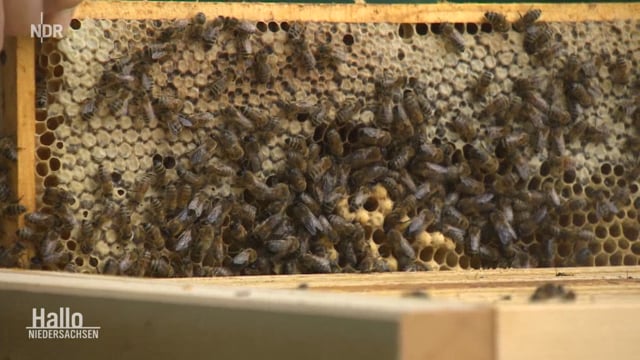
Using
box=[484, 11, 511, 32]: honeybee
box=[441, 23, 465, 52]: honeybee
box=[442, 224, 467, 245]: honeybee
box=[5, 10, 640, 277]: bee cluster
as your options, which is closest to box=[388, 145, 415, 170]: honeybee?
box=[5, 10, 640, 277]: bee cluster

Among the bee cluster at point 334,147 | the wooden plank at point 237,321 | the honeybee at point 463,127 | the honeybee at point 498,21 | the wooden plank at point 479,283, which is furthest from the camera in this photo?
the honeybee at point 498,21

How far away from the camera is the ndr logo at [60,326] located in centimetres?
336

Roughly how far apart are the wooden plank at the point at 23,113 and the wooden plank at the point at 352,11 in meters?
0.37

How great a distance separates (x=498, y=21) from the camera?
6.73 metres

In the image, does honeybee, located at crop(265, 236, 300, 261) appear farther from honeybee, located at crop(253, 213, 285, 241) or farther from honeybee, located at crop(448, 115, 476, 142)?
honeybee, located at crop(448, 115, 476, 142)

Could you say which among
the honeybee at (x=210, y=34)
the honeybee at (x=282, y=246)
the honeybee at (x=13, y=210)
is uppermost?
the honeybee at (x=210, y=34)

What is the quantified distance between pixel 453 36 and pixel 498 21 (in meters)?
0.33

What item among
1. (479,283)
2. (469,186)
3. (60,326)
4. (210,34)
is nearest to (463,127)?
(469,186)

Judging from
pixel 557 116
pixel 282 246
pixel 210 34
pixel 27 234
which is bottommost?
pixel 282 246

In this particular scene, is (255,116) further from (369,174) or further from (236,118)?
Answer: (369,174)

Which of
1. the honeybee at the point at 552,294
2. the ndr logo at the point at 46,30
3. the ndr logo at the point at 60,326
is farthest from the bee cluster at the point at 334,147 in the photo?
the honeybee at the point at 552,294

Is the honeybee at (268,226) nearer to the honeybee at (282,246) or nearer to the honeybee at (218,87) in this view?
the honeybee at (282,246)

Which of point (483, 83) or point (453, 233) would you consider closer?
point (453, 233)

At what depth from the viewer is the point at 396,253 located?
6.37 metres
